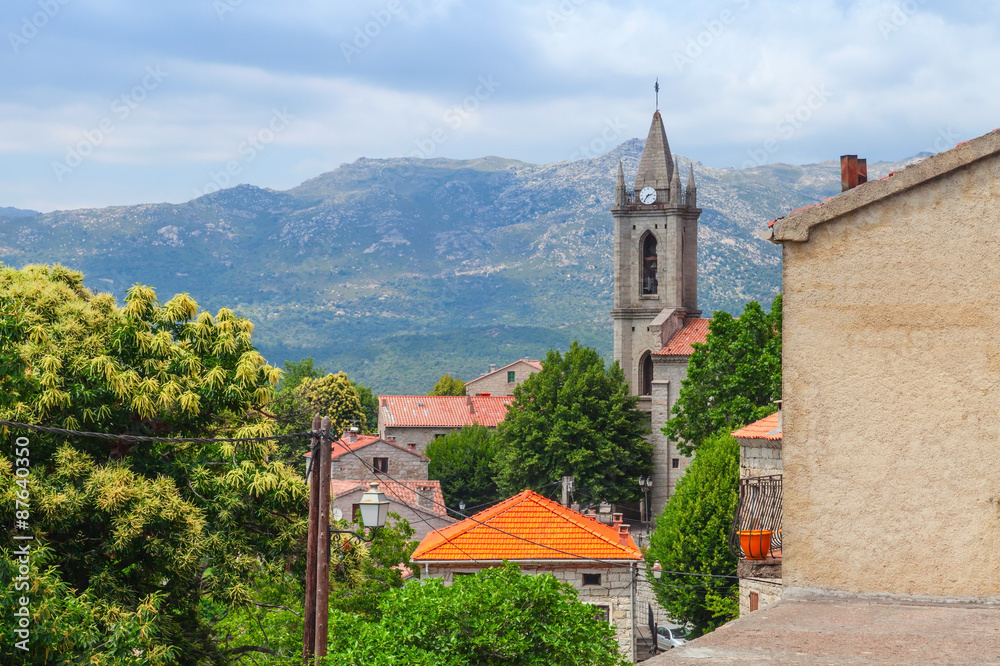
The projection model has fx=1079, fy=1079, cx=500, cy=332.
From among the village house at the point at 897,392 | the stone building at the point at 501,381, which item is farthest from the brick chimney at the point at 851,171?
the stone building at the point at 501,381

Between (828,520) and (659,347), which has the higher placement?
(659,347)

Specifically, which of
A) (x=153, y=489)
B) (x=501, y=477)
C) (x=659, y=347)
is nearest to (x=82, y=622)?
(x=153, y=489)

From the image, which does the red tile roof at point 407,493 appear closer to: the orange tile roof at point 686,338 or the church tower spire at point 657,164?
the orange tile roof at point 686,338

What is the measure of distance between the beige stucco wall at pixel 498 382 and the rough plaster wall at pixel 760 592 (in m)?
74.6

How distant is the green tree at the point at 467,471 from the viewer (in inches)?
2608

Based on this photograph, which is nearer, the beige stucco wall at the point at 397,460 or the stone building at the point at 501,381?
the beige stucco wall at the point at 397,460

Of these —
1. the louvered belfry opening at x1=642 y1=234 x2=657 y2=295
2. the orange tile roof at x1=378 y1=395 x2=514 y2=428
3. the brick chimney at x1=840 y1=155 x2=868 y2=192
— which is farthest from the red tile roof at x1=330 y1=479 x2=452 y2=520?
the brick chimney at x1=840 y1=155 x2=868 y2=192

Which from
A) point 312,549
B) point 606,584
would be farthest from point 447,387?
point 312,549

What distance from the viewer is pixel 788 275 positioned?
832 cm

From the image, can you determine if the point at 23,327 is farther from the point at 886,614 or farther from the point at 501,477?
the point at 501,477

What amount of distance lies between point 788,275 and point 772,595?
603 inches

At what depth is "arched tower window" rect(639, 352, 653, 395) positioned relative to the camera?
6588 cm

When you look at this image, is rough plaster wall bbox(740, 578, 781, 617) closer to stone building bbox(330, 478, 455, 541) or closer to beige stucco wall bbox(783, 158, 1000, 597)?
beige stucco wall bbox(783, 158, 1000, 597)

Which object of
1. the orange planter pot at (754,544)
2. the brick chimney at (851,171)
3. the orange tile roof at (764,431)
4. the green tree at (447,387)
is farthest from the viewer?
the green tree at (447,387)
